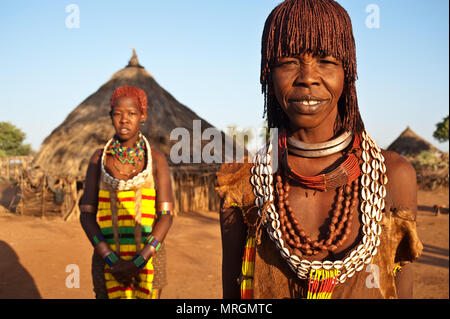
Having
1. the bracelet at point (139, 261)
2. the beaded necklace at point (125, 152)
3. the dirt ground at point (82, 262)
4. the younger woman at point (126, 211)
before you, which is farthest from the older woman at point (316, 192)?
the dirt ground at point (82, 262)

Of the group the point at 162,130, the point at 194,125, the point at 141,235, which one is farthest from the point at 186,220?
the point at 141,235

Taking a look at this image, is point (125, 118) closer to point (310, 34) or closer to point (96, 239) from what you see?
point (96, 239)

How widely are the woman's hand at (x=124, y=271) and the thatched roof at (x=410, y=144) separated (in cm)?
2832

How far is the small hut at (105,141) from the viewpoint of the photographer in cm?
1408

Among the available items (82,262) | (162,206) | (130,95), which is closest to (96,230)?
(162,206)

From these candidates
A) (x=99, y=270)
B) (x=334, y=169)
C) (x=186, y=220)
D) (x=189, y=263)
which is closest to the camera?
(x=334, y=169)

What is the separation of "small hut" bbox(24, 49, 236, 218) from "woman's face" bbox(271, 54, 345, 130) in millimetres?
13576

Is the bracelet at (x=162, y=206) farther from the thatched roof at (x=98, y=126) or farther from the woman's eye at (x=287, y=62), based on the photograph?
the thatched roof at (x=98, y=126)

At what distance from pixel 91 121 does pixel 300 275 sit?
15.3 m

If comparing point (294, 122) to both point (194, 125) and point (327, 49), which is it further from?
point (194, 125)

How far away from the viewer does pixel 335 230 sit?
1.38m

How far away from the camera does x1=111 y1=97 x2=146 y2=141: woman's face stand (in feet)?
11.3

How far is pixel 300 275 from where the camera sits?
54.4 inches

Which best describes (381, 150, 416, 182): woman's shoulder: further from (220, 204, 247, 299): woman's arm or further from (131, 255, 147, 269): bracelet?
(131, 255, 147, 269): bracelet
